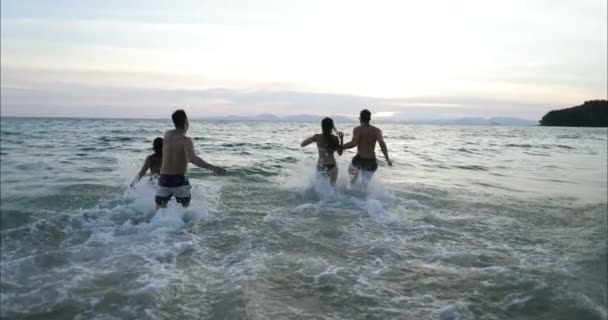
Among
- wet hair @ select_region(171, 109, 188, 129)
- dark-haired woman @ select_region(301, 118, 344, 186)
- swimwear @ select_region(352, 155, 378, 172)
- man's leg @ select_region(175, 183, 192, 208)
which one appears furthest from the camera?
swimwear @ select_region(352, 155, 378, 172)

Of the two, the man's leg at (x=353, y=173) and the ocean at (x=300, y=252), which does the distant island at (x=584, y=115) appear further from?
the man's leg at (x=353, y=173)

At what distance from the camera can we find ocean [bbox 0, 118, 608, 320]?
457 centimetres

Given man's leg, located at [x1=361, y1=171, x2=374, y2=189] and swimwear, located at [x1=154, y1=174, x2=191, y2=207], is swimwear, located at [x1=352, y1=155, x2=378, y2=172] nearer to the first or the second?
man's leg, located at [x1=361, y1=171, x2=374, y2=189]

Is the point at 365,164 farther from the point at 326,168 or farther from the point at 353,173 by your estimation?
the point at 326,168

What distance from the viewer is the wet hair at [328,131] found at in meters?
9.91

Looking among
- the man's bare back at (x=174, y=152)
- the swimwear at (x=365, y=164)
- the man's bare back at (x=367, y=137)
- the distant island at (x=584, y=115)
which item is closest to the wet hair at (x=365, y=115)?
the man's bare back at (x=367, y=137)

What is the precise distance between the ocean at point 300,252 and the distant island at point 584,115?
9705 centimetres

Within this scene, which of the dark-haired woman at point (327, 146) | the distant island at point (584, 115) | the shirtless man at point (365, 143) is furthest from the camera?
the distant island at point (584, 115)

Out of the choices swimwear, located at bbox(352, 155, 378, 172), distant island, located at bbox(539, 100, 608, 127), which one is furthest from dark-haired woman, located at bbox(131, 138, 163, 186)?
distant island, located at bbox(539, 100, 608, 127)

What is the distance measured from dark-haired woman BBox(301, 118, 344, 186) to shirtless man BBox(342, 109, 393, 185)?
26 centimetres

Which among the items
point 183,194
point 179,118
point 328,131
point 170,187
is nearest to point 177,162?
point 170,187

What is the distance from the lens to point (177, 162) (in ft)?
23.7

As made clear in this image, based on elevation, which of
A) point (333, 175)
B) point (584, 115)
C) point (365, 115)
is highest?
point (584, 115)

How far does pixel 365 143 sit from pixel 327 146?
95cm
